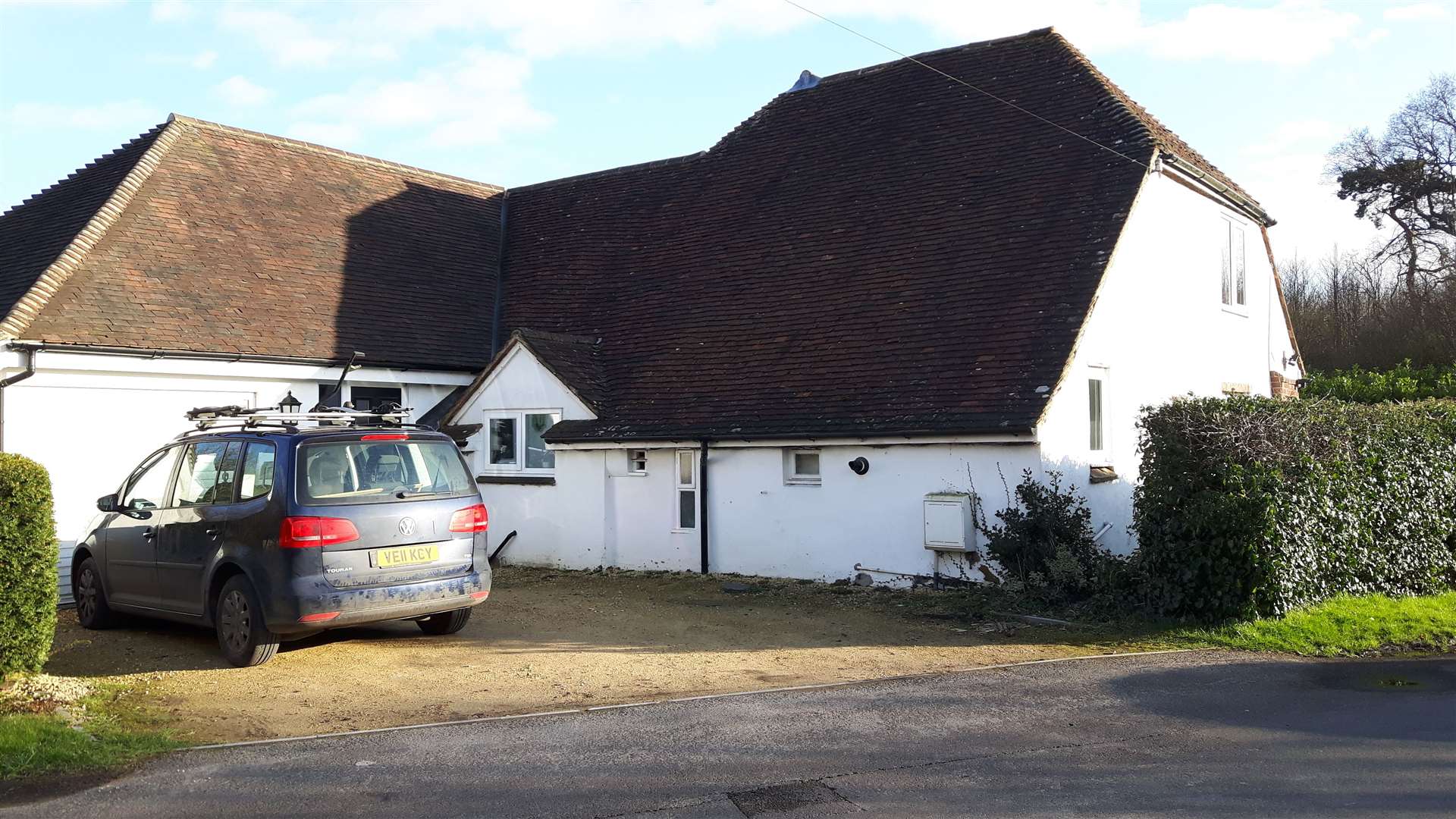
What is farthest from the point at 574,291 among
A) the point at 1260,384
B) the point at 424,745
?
the point at 424,745

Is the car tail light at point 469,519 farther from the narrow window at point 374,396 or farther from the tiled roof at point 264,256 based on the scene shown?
the narrow window at point 374,396

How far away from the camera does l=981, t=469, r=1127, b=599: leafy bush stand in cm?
1242

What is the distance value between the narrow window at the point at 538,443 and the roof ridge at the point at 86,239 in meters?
6.54

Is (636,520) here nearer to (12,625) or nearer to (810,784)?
(12,625)

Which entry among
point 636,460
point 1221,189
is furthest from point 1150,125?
point 636,460

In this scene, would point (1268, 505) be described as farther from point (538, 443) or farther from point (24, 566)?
point (538, 443)

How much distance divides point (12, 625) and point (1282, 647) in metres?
10.2

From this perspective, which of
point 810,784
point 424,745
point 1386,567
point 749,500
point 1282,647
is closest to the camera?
point 810,784

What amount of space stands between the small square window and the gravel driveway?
2.08 m

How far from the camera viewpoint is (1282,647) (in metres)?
10.3

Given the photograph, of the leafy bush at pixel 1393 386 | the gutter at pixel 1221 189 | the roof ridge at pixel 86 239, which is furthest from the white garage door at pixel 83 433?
the leafy bush at pixel 1393 386

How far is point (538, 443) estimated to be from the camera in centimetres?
1756

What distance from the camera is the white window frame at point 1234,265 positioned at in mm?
19562

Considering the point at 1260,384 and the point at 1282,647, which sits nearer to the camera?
the point at 1282,647
